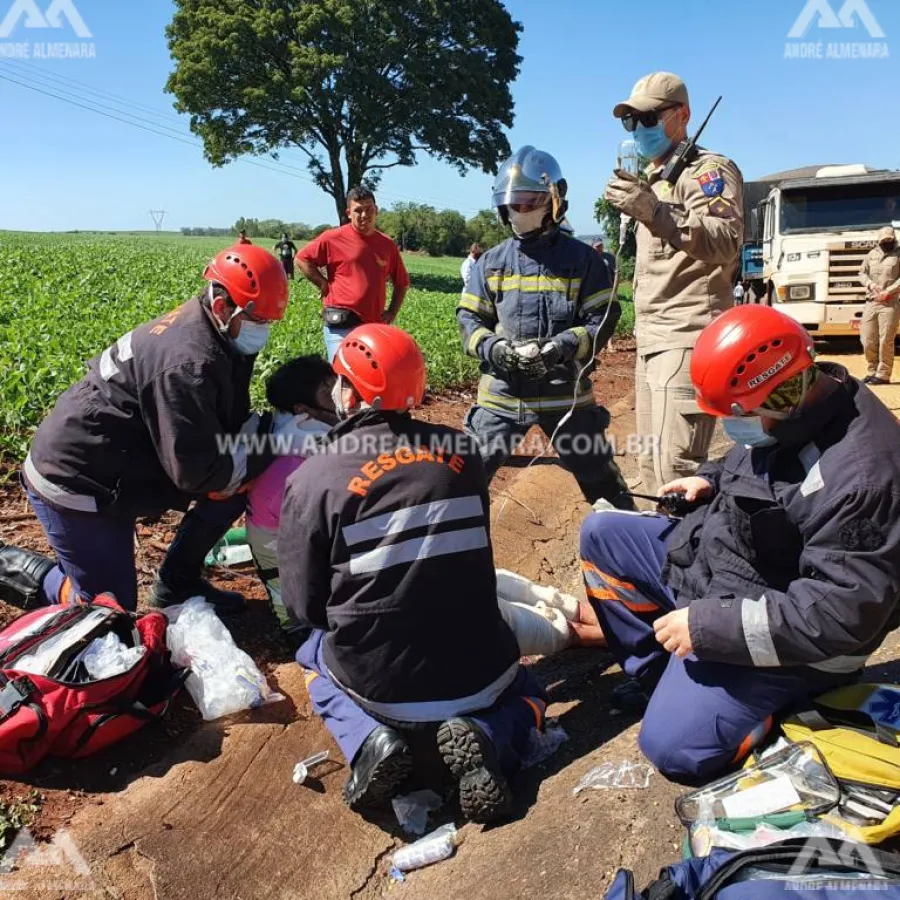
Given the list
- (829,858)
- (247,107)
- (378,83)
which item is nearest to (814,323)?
(829,858)

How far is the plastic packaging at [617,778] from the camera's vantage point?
2.73 m

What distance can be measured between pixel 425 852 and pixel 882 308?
403 inches

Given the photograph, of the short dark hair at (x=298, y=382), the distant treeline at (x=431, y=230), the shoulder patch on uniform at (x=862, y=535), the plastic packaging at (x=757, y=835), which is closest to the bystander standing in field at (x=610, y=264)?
the short dark hair at (x=298, y=382)

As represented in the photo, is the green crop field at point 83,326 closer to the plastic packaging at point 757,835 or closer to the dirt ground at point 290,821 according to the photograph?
the dirt ground at point 290,821

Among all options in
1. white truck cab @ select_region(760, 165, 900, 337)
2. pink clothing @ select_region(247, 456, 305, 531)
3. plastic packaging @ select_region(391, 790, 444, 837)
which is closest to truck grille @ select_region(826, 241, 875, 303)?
white truck cab @ select_region(760, 165, 900, 337)

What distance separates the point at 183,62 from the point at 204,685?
120ft

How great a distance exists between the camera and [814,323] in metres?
12.8

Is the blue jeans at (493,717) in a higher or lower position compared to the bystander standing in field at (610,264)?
lower

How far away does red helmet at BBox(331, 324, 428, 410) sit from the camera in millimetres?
2734

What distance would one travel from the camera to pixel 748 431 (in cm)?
250

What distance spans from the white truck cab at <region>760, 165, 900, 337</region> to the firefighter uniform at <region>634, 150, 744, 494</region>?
9.58 meters

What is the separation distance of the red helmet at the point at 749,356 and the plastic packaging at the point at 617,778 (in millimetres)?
1346

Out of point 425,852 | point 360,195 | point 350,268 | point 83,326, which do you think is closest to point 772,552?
point 425,852

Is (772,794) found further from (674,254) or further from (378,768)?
(674,254)
